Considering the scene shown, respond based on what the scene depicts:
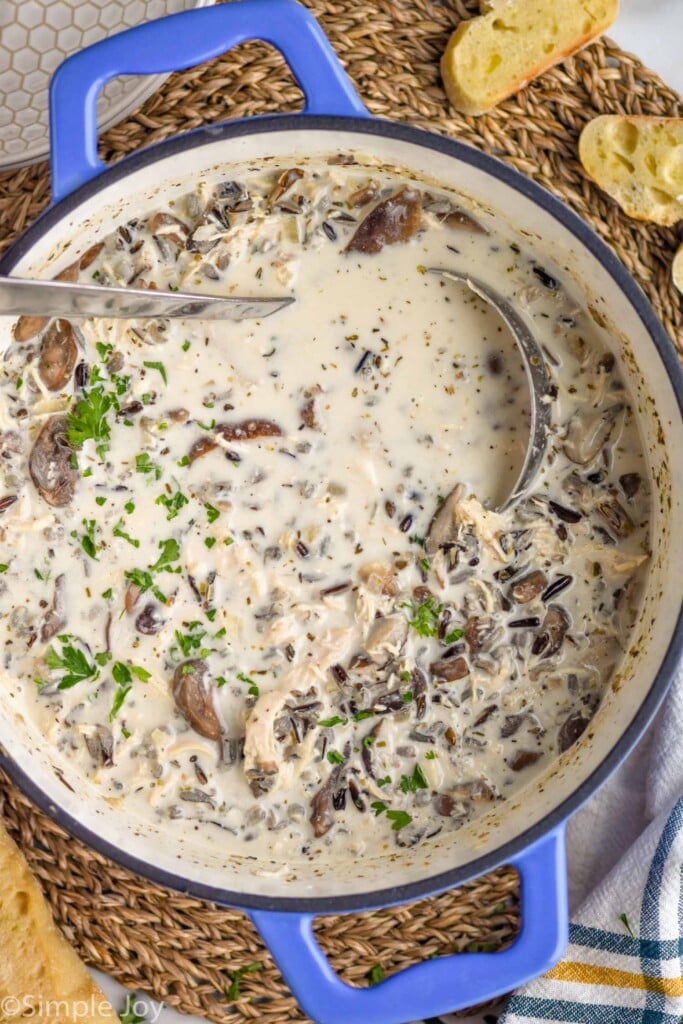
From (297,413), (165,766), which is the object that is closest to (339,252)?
(297,413)

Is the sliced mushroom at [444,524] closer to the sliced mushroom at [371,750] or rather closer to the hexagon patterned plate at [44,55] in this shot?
the sliced mushroom at [371,750]

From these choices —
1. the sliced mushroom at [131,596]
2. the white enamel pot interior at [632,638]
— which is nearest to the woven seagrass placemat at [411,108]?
the white enamel pot interior at [632,638]

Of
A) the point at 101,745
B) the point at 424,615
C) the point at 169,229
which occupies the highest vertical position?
the point at 169,229

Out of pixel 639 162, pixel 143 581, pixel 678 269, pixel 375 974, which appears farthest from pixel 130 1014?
pixel 639 162

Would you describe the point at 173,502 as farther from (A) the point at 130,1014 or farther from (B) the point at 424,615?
(A) the point at 130,1014

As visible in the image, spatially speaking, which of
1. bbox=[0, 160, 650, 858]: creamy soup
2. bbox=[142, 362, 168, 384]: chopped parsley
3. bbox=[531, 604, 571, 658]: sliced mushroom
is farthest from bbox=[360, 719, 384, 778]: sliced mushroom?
bbox=[142, 362, 168, 384]: chopped parsley

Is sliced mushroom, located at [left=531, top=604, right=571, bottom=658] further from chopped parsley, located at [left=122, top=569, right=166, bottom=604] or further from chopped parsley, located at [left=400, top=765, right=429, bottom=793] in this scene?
chopped parsley, located at [left=122, top=569, right=166, bottom=604]
